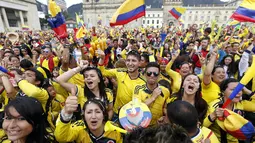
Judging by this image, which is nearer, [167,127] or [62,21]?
[167,127]

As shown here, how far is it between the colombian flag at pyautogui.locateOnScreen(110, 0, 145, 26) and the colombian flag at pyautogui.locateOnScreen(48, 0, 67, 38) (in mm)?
1539

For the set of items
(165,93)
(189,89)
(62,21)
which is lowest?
(165,93)

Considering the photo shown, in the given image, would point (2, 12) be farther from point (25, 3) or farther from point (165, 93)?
point (165, 93)

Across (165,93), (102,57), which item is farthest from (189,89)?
(102,57)

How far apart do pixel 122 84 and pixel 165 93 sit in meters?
0.85

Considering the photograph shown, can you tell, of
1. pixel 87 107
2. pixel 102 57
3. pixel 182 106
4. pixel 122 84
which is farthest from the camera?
pixel 102 57

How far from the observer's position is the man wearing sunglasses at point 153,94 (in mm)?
2739

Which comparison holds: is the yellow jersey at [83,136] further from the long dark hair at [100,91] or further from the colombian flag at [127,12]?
the colombian flag at [127,12]

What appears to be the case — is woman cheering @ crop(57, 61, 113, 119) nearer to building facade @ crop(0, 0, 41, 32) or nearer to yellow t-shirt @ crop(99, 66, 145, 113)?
yellow t-shirt @ crop(99, 66, 145, 113)

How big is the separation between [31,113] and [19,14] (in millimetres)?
45645

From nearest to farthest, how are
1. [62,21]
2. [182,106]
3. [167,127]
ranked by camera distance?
[167,127] < [182,106] < [62,21]

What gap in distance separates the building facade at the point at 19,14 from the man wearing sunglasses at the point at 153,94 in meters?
39.0

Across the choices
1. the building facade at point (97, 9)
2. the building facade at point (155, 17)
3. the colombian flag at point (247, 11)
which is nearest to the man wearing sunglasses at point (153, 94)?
the colombian flag at point (247, 11)

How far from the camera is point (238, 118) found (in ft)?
5.93
